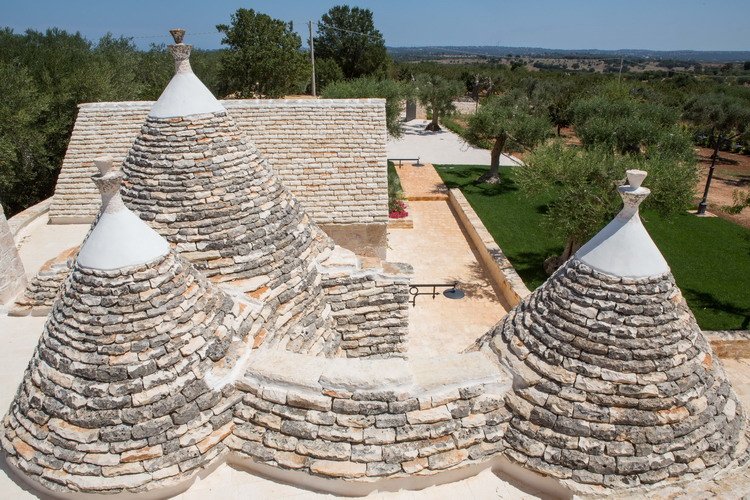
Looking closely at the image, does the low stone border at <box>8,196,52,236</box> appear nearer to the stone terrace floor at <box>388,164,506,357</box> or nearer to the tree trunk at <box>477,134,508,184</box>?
the stone terrace floor at <box>388,164,506,357</box>

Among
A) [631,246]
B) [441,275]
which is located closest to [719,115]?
[441,275]

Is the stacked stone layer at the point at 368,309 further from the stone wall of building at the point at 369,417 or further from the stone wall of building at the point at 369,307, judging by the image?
the stone wall of building at the point at 369,417

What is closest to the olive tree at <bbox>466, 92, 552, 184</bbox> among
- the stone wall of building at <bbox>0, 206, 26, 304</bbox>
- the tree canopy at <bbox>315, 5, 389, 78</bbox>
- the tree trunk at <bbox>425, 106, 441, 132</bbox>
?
the tree trunk at <bbox>425, 106, 441, 132</bbox>

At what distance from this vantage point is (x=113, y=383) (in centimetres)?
453

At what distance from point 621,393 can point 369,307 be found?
156 inches

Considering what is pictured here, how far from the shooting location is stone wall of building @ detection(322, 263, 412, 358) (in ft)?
24.3

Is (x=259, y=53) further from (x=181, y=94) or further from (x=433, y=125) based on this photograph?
(x=181, y=94)

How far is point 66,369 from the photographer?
4566mm

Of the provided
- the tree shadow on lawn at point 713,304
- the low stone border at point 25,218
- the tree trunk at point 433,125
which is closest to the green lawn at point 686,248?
the tree shadow on lawn at point 713,304

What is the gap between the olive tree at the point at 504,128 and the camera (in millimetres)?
20984

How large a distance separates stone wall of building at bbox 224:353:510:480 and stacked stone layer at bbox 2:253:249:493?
68 centimetres

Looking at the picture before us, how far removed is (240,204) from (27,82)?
1638 centimetres

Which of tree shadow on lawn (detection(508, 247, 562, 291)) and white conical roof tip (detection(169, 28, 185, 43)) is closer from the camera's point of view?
white conical roof tip (detection(169, 28, 185, 43))

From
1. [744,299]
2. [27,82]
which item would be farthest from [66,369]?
[27,82]
